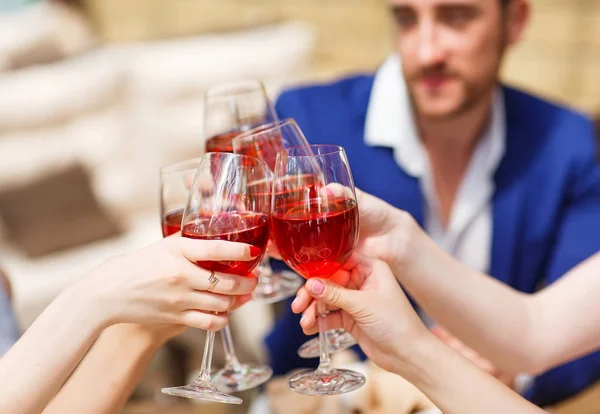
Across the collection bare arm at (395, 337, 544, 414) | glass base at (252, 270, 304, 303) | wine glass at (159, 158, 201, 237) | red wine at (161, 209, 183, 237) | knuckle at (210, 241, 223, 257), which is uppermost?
wine glass at (159, 158, 201, 237)

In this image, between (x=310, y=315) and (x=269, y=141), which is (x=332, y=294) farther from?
(x=269, y=141)

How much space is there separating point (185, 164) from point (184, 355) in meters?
2.22

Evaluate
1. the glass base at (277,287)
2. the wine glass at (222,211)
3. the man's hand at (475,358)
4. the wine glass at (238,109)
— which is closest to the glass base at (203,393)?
→ the wine glass at (222,211)

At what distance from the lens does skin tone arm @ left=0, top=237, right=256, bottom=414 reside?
94cm

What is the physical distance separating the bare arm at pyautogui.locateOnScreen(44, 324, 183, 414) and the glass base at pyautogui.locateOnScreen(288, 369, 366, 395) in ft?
0.86

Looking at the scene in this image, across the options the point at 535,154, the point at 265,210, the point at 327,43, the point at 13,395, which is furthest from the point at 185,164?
the point at 327,43

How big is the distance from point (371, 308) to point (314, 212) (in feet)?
0.50

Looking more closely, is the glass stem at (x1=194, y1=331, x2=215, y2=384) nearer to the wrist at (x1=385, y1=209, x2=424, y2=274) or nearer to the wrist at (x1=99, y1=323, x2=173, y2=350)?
the wrist at (x1=99, y1=323, x2=173, y2=350)

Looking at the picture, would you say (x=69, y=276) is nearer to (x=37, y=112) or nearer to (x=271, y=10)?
(x=37, y=112)

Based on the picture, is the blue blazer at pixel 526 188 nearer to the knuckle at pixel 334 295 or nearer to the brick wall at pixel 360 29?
the knuckle at pixel 334 295

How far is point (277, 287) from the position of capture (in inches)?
55.7

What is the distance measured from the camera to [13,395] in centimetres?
95

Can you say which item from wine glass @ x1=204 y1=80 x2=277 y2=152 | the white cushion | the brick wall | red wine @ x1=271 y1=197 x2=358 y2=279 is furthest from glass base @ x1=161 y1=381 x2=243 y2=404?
the brick wall

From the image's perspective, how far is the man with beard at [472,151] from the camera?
1.79 m
